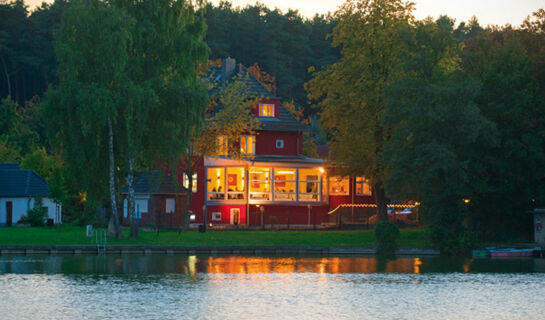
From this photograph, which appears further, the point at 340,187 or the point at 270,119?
the point at 270,119

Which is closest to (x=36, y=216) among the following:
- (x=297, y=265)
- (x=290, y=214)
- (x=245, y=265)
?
(x=290, y=214)

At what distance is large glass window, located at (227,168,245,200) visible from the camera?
224 ft

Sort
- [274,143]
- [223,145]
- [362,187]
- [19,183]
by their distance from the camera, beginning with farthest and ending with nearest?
1. [362,187]
2. [19,183]
3. [274,143]
4. [223,145]

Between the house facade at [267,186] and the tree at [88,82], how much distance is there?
17.6m

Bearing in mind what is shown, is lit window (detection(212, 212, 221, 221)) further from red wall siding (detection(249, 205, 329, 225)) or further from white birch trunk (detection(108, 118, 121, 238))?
white birch trunk (detection(108, 118, 121, 238))

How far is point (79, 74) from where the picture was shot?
4869 centimetres

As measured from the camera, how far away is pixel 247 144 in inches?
2832

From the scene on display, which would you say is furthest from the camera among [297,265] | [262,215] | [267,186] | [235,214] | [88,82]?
[267,186]

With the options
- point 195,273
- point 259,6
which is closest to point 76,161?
point 195,273

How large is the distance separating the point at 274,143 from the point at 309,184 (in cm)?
515

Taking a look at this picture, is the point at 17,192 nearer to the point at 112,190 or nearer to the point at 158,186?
the point at 158,186

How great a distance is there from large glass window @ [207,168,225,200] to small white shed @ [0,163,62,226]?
13.5 m

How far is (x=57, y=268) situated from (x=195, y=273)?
6626 millimetres

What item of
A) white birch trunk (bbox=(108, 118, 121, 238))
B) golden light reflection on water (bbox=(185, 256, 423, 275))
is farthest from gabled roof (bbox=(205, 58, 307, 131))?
golden light reflection on water (bbox=(185, 256, 423, 275))
